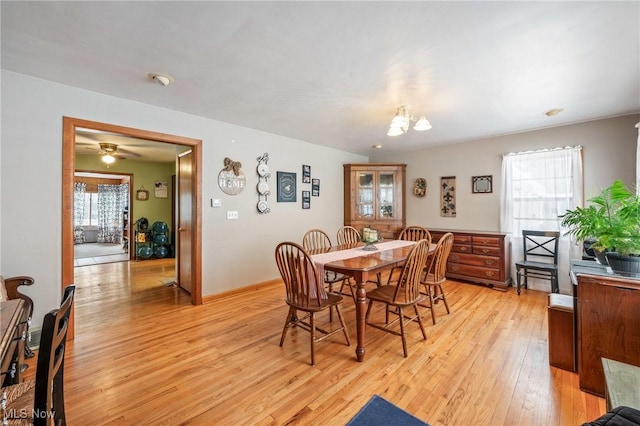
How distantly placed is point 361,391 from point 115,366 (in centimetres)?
189

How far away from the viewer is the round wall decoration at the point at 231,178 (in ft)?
12.0

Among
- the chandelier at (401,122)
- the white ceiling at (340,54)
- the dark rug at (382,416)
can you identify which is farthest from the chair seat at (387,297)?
the white ceiling at (340,54)

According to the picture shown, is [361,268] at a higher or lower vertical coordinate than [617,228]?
lower

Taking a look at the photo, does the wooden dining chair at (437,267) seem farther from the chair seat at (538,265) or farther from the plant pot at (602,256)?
the chair seat at (538,265)

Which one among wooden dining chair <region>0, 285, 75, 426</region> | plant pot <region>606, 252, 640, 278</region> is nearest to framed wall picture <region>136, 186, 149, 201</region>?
wooden dining chair <region>0, 285, 75, 426</region>

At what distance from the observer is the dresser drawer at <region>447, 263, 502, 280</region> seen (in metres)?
4.05

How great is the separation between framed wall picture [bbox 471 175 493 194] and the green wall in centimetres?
717

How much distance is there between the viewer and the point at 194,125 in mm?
3361

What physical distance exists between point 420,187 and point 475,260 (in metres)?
1.70

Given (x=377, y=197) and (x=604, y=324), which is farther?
(x=377, y=197)

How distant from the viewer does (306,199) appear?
15.7 ft

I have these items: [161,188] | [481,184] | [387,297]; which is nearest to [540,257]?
[481,184]

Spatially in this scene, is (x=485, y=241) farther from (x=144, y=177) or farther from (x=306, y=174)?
(x=144, y=177)

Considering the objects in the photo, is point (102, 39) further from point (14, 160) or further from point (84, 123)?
point (14, 160)
